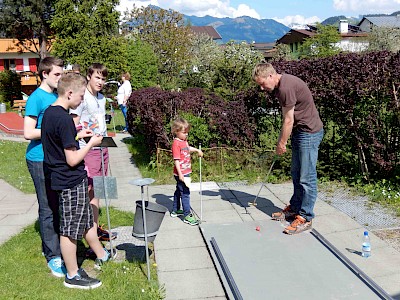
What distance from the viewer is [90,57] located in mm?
21938

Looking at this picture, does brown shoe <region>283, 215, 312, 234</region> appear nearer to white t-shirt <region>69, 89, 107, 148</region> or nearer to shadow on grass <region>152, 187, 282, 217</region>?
shadow on grass <region>152, 187, 282, 217</region>

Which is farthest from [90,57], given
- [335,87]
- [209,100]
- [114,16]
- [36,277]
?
[36,277]

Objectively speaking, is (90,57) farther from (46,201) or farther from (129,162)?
(46,201)

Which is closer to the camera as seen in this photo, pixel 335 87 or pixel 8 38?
pixel 335 87

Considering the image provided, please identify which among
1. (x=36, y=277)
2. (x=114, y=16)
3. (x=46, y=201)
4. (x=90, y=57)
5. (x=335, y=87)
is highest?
(x=114, y=16)

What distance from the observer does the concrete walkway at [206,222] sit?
3.57 meters

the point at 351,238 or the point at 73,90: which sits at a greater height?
the point at 73,90

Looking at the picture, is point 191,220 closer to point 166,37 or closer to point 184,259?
point 184,259

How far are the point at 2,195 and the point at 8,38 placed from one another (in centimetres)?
3287

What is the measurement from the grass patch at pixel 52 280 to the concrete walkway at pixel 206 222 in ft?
0.64

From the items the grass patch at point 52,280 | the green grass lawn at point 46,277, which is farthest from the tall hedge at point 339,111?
the grass patch at point 52,280

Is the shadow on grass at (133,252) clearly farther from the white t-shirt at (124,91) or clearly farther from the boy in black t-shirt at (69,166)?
the white t-shirt at (124,91)

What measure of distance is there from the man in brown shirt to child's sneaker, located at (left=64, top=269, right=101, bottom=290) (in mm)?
1918

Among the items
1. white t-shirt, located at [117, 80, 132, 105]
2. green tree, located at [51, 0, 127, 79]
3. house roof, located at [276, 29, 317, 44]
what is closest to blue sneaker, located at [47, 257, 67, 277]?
white t-shirt, located at [117, 80, 132, 105]
